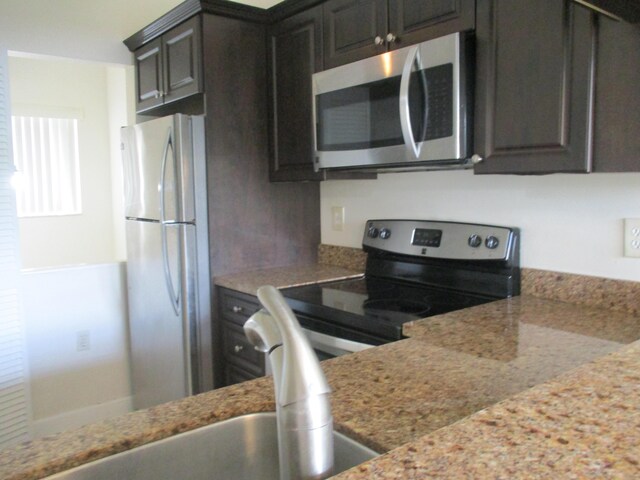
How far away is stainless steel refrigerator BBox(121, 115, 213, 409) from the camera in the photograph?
2377 mm

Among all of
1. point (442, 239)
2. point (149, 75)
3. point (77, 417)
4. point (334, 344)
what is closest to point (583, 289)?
point (442, 239)

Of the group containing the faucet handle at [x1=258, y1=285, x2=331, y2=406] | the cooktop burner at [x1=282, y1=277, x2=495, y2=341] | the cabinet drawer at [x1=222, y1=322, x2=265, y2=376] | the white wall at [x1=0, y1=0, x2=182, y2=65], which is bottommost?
the cabinet drawer at [x1=222, y1=322, x2=265, y2=376]

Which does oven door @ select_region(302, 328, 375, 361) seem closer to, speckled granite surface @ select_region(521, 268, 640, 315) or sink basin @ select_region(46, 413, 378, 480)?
speckled granite surface @ select_region(521, 268, 640, 315)

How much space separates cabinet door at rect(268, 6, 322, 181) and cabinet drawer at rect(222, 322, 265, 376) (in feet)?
2.47

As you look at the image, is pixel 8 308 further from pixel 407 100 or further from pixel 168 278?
pixel 407 100

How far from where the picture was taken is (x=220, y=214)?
246 centimetres

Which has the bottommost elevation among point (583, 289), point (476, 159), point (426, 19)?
point (583, 289)

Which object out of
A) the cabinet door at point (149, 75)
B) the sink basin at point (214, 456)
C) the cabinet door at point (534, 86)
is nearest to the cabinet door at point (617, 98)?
the cabinet door at point (534, 86)

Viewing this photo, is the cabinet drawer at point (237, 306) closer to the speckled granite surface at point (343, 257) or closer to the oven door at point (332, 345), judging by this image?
the oven door at point (332, 345)

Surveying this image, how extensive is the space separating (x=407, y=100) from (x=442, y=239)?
0.65 meters

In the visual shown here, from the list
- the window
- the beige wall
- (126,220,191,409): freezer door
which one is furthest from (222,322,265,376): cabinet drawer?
the window

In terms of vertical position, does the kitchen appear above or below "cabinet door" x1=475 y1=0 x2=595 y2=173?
below

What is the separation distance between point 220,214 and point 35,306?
3.92 ft

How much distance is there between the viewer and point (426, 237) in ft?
7.22
